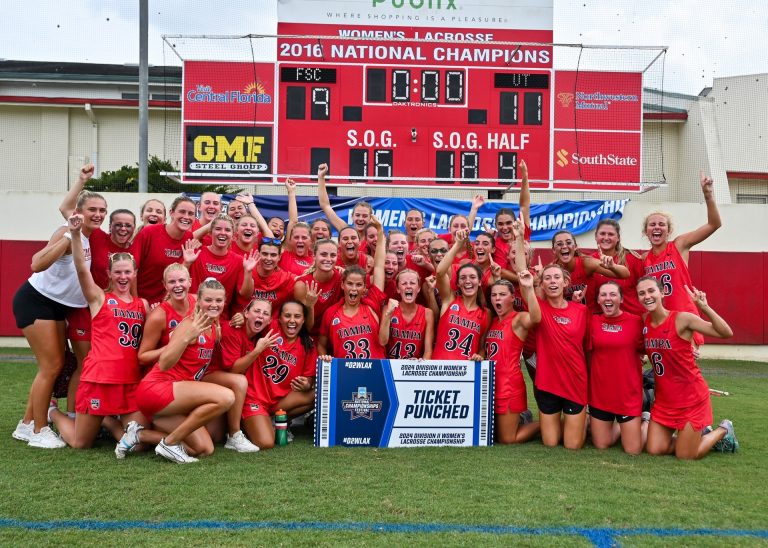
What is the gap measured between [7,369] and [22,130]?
14228 mm

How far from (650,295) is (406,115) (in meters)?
6.85

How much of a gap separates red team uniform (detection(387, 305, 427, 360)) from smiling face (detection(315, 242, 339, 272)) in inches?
28.9

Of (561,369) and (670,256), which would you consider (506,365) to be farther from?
(670,256)

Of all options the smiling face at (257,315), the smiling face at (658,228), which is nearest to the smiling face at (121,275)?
the smiling face at (257,315)

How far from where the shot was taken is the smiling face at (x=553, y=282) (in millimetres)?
5895

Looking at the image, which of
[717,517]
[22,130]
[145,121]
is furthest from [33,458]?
[22,130]

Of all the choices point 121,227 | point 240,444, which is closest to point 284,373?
point 240,444

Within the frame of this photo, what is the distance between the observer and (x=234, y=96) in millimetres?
11266

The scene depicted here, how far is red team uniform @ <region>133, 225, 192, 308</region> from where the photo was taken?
237 inches

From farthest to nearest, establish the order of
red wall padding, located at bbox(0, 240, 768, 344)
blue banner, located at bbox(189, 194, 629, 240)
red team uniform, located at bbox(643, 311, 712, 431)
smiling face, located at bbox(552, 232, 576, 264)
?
red wall padding, located at bbox(0, 240, 768, 344), blue banner, located at bbox(189, 194, 629, 240), smiling face, located at bbox(552, 232, 576, 264), red team uniform, located at bbox(643, 311, 712, 431)

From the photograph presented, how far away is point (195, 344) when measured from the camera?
17.1 ft

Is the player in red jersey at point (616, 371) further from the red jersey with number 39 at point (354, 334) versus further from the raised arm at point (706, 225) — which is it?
the red jersey with number 39 at point (354, 334)

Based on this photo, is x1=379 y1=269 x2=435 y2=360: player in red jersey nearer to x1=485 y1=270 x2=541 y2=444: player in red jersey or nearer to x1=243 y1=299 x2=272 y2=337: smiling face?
x1=485 y1=270 x2=541 y2=444: player in red jersey

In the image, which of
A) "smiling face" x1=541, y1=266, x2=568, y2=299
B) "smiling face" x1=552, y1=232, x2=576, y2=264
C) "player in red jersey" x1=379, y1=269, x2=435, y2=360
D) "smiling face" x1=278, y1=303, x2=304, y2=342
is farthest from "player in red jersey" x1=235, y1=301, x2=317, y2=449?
"smiling face" x1=552, y1=232, x2=576, y2=264
